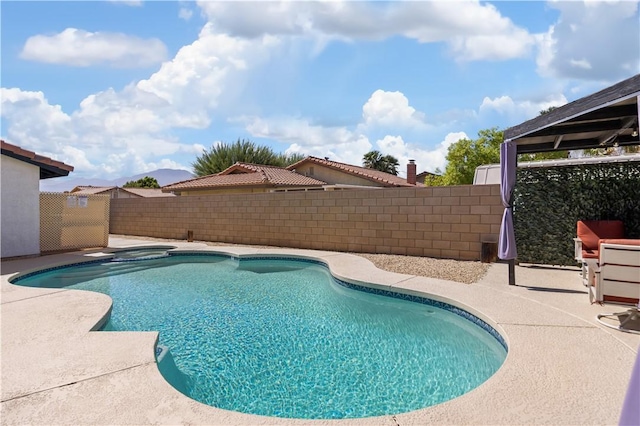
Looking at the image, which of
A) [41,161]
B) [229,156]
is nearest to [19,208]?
[41,161]

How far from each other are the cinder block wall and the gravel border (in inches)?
19.4

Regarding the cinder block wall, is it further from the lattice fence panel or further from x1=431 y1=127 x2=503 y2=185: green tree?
x1=431 y1=127 x2=503 y2=185: green tree

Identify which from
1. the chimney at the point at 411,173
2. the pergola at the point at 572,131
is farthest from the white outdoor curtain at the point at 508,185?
the chimney at the point at 411,173

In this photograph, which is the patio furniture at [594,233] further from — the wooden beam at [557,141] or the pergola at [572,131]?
the wooden beam at [557,141]

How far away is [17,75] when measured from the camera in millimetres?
9398

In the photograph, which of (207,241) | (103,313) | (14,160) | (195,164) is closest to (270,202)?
(207,241)

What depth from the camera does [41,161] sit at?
36.6 feet

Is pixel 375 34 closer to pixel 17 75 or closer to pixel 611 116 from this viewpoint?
pixel 611 116

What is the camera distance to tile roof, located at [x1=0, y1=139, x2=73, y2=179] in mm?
10484

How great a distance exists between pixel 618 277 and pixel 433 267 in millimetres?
3931

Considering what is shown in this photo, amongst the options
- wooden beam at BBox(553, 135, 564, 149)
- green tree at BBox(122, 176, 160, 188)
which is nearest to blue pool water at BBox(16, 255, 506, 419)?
wooden beam at BBox(553, 135, 564, 149)

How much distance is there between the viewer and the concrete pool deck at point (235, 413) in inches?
106

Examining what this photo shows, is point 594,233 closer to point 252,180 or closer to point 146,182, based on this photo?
point 252,180

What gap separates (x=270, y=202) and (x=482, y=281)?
7898mm
